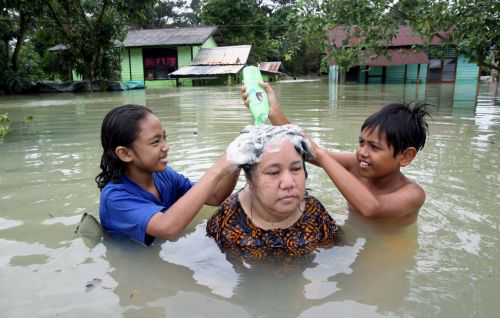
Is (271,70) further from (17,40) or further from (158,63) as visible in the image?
(17,40)

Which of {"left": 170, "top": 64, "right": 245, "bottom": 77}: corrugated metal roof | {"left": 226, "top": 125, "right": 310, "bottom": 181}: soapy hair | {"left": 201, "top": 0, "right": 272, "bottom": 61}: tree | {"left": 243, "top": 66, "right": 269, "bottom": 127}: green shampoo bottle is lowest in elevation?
{"left": 226, "top": 125, "right": 310, "bottom": 181}: soapy hair

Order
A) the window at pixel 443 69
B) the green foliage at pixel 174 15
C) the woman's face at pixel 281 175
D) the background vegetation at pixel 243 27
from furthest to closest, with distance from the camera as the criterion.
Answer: the green foliage at pixel 174 15
the window at pixel 443 69
the background vegetation at pixel 243 27
the woman's face at pixel 281 175

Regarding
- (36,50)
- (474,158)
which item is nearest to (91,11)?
(36,50)

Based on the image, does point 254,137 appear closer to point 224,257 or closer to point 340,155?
point 224,257

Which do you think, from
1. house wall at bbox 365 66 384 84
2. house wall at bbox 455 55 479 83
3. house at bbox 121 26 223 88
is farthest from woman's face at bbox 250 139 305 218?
house wall at bbox 455 55 479 83

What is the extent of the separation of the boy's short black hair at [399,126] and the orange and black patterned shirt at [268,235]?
637mm

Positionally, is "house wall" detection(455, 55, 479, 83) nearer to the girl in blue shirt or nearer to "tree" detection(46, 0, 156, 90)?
"tree" detection(46, 0, 156, 90)

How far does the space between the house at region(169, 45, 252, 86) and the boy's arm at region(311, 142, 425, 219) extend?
1965cm

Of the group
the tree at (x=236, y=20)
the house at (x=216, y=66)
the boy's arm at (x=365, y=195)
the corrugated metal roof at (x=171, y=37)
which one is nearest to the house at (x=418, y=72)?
the house at (x=216, y=66)

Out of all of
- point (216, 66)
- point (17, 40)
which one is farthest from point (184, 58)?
point (17, 40)

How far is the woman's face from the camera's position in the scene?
6.87ft

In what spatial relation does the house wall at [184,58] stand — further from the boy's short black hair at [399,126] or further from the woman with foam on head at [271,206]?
the woman with foam on head at [271,206]

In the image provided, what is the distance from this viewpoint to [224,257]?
243 cm

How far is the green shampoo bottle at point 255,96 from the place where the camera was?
8.50 ft
